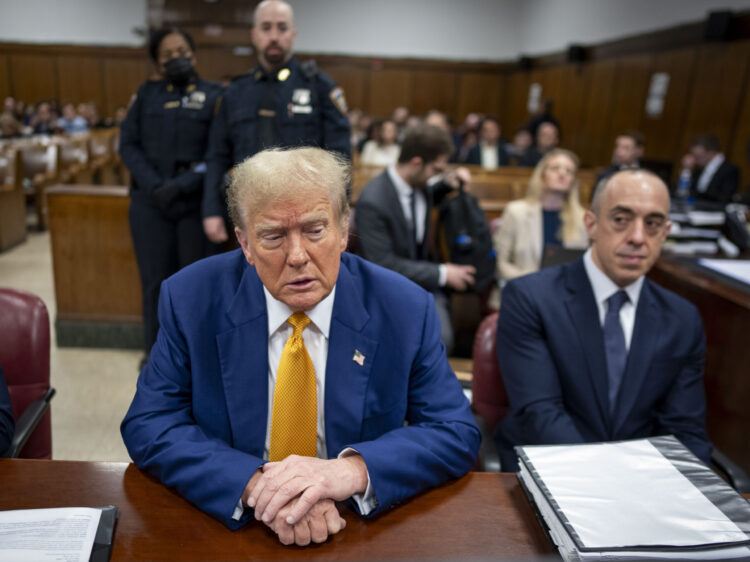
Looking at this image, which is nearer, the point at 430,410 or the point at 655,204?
the point at 430,410

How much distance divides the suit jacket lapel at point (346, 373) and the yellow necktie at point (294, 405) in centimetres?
4

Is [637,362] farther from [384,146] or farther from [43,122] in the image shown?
[43,122]

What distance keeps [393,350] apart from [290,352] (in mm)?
227

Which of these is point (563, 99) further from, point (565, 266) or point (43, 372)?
point (43, 372)

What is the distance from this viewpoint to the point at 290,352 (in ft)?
3.94

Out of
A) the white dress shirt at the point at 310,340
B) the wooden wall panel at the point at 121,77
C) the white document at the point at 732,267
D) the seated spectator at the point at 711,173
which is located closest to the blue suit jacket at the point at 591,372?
the white dress shirt at the point at 310,340

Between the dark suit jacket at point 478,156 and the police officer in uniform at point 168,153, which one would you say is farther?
the dark suit jacket at point 478,156

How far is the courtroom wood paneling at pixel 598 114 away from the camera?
9.62 metres

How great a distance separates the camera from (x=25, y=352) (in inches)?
62.3

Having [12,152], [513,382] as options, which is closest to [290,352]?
[513,382]

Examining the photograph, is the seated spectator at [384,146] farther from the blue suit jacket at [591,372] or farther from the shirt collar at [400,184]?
the blue suit jacket at [591,372]

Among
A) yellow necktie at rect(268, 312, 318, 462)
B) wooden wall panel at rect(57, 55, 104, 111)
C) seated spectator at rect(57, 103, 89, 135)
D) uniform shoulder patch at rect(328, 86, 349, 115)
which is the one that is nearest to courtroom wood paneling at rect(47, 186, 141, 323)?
uniform shoulder patch at rect(328, 86, 349, 115)

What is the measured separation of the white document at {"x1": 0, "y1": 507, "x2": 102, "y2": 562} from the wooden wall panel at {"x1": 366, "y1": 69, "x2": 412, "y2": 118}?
47.5 feet

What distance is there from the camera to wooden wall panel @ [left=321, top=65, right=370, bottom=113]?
14188 millimetres
